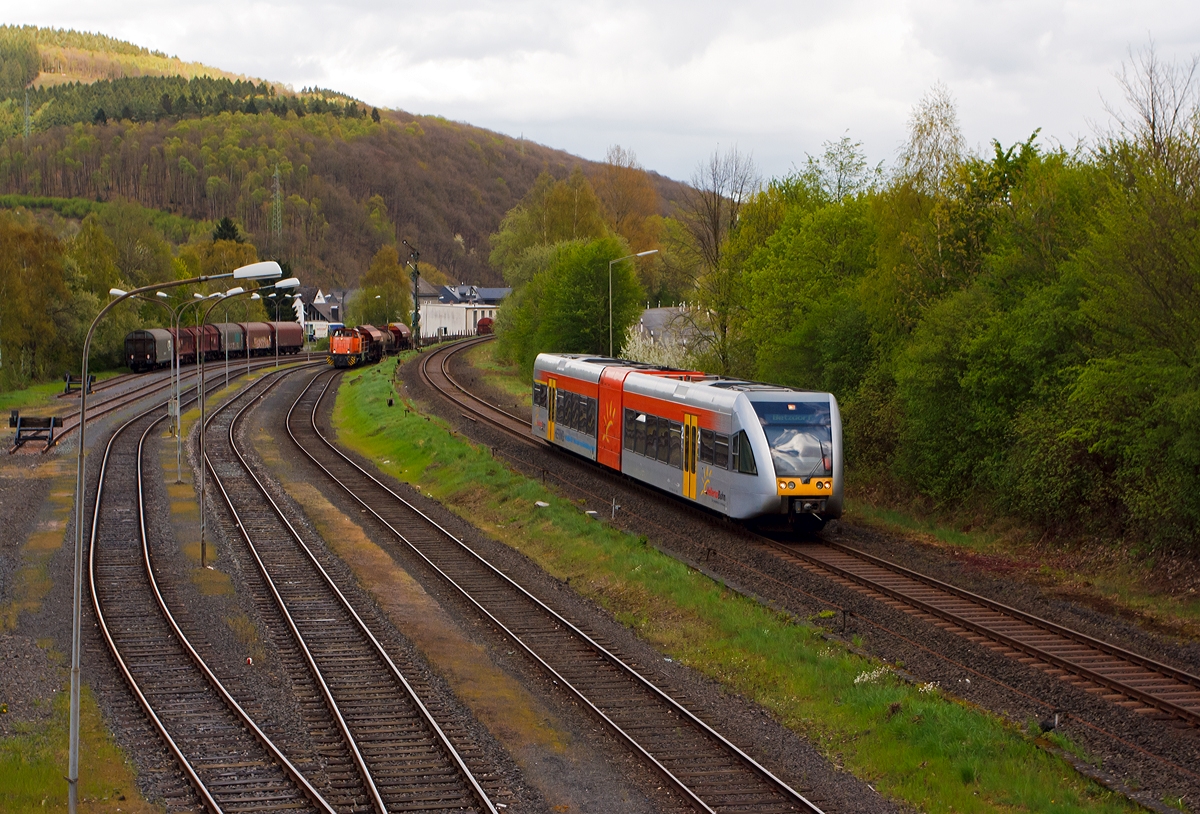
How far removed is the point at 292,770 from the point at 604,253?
49021 millimetres

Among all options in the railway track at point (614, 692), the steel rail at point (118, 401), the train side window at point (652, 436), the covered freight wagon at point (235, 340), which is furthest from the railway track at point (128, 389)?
the train side window at point (652, 436)

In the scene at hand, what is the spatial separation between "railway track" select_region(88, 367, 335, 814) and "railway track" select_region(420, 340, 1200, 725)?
10461 millimetres

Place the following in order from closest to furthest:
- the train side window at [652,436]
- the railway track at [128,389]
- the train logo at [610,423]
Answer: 1. the train side window at [652,436]
2. the train logo at [610,423]
3. the railway track at [128,389]

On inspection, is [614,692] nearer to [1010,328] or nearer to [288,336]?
[1010,328]

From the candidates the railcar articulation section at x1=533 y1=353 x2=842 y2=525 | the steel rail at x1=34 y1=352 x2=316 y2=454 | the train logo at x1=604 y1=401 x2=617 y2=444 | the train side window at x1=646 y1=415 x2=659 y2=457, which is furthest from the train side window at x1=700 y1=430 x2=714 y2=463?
the steel rail at x1=34 y1=352 x2=316 y2=454

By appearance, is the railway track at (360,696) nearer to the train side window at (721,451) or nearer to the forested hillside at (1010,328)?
the train side window at (721,451)

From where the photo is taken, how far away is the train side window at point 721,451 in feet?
79.7

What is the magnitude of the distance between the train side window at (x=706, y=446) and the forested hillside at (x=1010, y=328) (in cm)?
569

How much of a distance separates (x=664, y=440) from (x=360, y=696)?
44.9ft

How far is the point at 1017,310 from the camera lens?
24.7 meters

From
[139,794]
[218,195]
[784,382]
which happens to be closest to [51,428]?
[784,382]

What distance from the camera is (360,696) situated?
15844mm

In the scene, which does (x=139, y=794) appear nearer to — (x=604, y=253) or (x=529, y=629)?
(x=529, y=629)

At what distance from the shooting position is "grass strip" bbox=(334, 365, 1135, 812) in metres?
12.0
